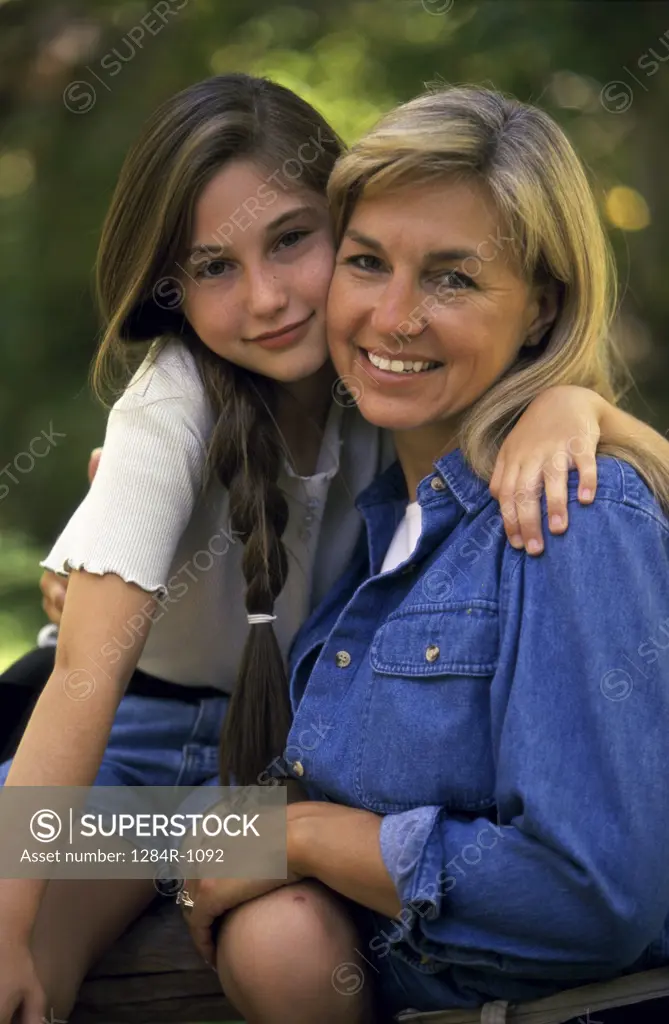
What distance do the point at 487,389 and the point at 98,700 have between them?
84 centimetres

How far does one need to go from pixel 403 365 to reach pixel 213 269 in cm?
43

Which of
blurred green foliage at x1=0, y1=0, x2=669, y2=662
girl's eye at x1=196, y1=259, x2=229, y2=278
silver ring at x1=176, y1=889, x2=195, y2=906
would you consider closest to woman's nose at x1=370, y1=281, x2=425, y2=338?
girl's eye at x1=196, y1=259, x2=229, y2=278

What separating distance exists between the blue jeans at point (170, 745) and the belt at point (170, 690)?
1cm

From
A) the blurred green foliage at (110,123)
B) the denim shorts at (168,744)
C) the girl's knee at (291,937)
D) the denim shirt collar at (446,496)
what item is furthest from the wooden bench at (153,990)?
the blurred green foliage at (110,123)

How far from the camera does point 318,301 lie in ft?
7.71

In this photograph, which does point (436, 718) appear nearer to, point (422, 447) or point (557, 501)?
point (557, 501)

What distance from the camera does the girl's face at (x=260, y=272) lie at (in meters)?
2.32

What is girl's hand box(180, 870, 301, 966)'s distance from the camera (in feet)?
6.77

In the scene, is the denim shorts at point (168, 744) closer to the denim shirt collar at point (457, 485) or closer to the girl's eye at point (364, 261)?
the denim shirt collar at point (457, 485)

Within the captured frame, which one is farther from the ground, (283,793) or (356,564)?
(356,564)

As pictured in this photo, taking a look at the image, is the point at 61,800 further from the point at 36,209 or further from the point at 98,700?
the point at 36,209

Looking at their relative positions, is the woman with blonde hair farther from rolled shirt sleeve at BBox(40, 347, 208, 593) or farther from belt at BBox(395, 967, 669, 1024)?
rolled shirt sleeve at BBox(40, 347, 208, 593)

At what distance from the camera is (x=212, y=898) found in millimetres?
2107

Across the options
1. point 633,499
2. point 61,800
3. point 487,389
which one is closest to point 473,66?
point 487,389
